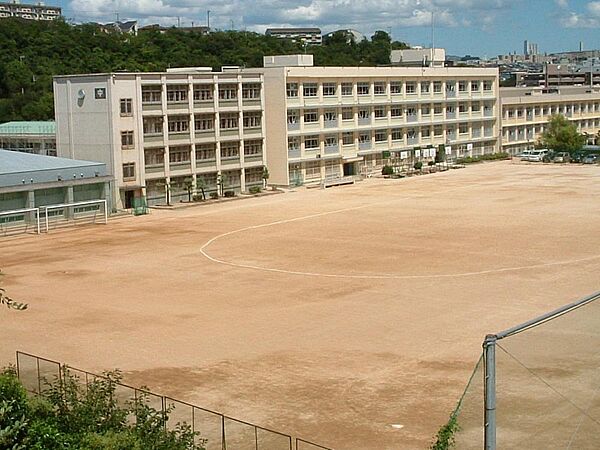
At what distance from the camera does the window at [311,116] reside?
59.9 m

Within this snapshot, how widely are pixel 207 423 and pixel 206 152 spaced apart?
38.6 meters

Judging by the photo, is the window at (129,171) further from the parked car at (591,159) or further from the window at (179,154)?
the parked car at (591,159)

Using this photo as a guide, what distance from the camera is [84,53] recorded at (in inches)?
3115

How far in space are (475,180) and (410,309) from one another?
119 ft

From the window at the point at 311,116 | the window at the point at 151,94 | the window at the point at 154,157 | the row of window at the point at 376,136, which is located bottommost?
the window at the point at 154,157

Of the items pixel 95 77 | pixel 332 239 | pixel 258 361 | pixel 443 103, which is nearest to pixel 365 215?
pixel 332 239

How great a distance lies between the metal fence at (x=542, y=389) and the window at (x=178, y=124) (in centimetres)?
4274

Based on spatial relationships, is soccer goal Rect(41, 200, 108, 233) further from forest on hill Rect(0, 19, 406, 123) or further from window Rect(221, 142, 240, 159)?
forest on hill Rect(0, 19, 406, 123)

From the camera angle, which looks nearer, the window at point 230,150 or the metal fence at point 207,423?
the metal fence at point 207,423

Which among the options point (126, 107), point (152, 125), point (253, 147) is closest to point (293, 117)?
point (253, 147)

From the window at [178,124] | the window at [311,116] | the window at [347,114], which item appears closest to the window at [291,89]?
the window at [311,116]

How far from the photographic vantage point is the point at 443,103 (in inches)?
2837

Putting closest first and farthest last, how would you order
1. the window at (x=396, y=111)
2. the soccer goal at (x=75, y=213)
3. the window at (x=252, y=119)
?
the soccer goal at (x=75, y=213) < the window at (x=252, y=119) < the window at (x=396, y=111)

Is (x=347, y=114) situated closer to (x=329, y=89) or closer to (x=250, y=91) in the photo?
(x=329, y=89)
